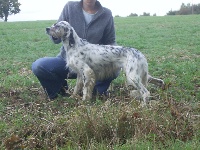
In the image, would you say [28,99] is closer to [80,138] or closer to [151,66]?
[80,138]

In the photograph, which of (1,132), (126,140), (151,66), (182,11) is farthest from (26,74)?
(182,11)

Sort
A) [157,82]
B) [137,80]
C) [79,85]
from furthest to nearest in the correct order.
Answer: [157,82] < [79,85] < [137,80]

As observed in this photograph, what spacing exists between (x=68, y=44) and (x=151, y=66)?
3.70m

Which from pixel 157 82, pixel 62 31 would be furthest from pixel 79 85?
pixel 157 82

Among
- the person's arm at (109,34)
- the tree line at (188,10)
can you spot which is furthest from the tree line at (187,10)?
the person's arm at (109,34)

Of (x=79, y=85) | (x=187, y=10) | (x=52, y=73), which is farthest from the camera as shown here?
(x=187, y=10)

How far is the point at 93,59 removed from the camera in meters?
6.57

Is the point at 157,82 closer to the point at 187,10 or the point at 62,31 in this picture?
the point at 62,31

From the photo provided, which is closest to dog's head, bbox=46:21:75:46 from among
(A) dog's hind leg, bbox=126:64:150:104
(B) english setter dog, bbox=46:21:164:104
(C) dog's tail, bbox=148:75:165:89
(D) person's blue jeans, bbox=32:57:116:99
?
(B) english setter dog, bbox=46:21:164:104

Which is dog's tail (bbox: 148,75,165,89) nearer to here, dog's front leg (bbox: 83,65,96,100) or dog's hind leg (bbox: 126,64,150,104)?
dog's hind leg (bbox: 126,64,150,104)

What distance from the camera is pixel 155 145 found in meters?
3.93

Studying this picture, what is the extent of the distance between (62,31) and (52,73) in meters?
0.76

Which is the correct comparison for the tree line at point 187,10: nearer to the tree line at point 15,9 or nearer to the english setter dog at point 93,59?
the tree line at point 15,9

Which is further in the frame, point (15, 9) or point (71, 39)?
point (15, 9)
